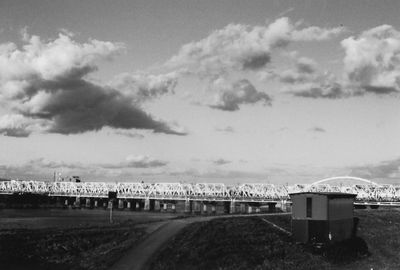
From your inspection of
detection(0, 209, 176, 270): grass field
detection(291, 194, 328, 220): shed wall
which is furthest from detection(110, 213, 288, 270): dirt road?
detection(291, 194, 328, 220): shed wall

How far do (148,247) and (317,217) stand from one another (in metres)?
17.1

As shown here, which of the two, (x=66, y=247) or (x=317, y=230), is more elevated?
(x=317, y=230)

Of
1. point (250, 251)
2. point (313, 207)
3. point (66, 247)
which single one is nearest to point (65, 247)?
point (66, 247)

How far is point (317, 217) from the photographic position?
45.0 m

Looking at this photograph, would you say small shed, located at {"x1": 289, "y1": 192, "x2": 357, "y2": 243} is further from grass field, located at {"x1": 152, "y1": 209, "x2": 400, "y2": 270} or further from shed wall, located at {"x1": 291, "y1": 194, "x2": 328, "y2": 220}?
grass field, located at {"x1": 152, "y1": 209, "x2": 400, "y2": 270}

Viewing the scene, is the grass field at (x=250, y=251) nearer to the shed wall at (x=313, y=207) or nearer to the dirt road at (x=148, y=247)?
the dirt road at (x=148, y=247)

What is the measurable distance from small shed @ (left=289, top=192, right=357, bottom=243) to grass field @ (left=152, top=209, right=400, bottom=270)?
1830mm

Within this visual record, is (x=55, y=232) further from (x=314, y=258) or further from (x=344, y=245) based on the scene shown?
(x=344, y=245)

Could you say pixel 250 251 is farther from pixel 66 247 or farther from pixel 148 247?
pixel 66 247

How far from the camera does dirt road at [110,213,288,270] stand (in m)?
36.7

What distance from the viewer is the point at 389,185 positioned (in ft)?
579

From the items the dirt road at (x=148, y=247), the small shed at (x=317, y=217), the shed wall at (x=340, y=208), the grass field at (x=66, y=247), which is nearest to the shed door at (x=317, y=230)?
the small shed at (x=317, y=217)

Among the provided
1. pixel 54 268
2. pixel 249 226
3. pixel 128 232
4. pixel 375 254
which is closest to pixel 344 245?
pixel 375 254

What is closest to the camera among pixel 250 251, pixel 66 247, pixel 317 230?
pixel 250 251
